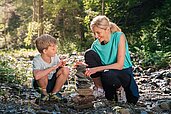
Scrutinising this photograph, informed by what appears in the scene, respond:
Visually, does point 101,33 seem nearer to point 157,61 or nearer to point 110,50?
point 110,50

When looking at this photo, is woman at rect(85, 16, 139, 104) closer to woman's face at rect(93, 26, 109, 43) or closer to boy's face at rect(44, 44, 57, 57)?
woman's face at rect(93, 26, 109, 43)

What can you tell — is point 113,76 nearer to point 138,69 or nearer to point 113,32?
point 113,32

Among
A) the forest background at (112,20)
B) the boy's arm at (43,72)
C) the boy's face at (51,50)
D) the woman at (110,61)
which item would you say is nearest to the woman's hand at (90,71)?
the woman at (110,61)

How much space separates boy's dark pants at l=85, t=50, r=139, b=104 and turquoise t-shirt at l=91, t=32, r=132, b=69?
0.23 ft

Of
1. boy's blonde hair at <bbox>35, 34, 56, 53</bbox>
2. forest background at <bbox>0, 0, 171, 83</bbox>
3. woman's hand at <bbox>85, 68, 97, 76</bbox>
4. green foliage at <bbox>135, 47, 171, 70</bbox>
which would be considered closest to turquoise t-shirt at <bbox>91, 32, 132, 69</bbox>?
woman's hand at <bbox>85, 68, 97, 76</bbox>

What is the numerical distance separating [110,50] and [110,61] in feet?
0.48

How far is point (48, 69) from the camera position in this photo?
15.2 ft

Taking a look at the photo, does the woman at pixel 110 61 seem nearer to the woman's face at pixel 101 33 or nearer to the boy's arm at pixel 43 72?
the woman's face at pixel 101 33

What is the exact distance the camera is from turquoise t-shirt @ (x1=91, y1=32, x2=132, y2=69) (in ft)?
16.1

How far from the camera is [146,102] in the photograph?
5527 mm

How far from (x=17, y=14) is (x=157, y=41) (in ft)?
72.5

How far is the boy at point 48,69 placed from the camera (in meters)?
4.73

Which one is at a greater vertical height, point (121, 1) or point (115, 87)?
point (121, 1)

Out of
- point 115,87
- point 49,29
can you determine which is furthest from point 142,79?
point 49,29
